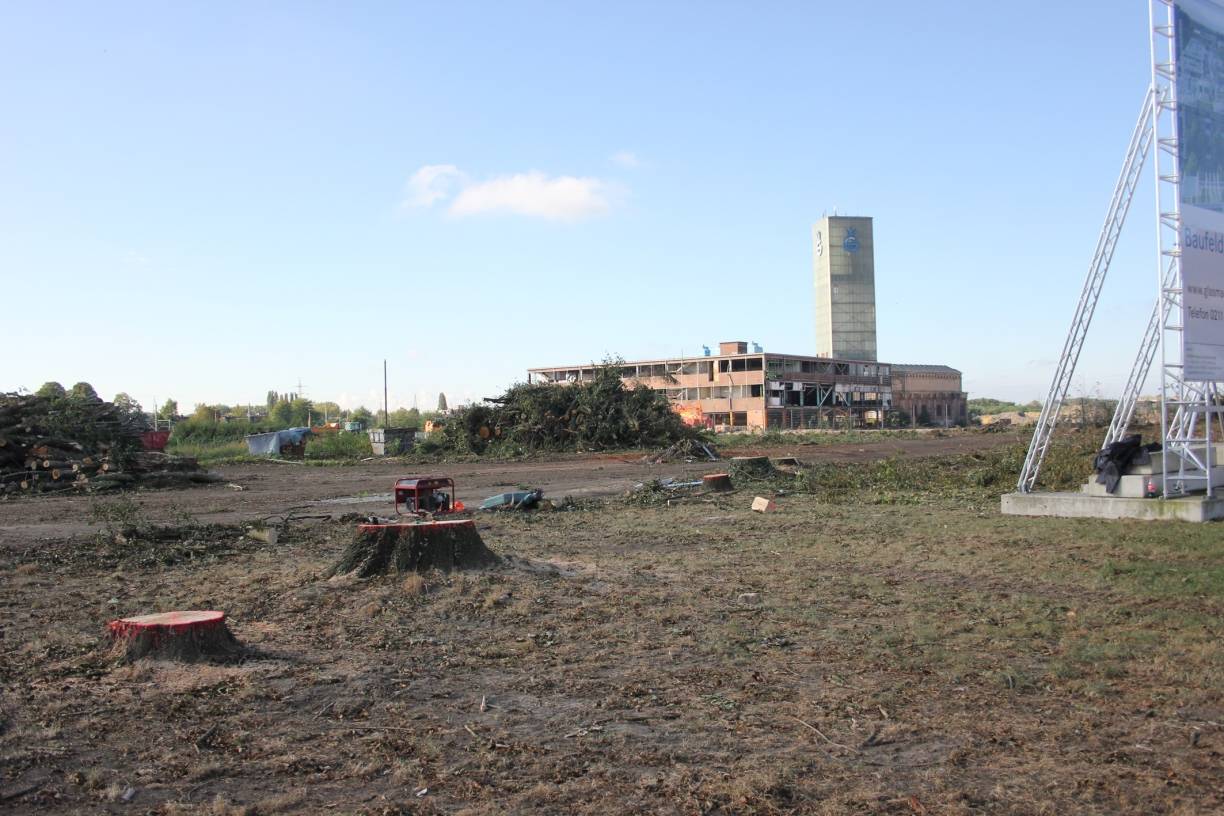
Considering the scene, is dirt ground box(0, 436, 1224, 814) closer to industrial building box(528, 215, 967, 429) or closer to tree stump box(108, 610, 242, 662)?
tree stump box(108, 610, 242, 662)

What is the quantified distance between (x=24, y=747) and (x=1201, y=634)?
751 centimetres

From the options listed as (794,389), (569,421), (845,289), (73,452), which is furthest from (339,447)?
(845,289)

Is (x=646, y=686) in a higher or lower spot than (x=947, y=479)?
lower

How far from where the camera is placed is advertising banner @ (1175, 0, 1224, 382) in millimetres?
13797

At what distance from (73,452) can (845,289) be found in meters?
118

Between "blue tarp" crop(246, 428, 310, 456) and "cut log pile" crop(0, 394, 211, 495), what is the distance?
14.8 meters

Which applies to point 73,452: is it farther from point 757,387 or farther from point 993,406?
point 993,406

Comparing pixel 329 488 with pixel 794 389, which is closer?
pixel 329 488

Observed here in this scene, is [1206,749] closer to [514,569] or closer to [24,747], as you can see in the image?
[24,747]

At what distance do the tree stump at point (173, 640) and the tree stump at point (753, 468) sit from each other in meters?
18.4

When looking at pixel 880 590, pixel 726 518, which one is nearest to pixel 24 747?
pixel 880 590

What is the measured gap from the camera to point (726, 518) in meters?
16.2

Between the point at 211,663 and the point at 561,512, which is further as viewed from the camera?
the point at 561,512

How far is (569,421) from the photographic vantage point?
42656 mm
